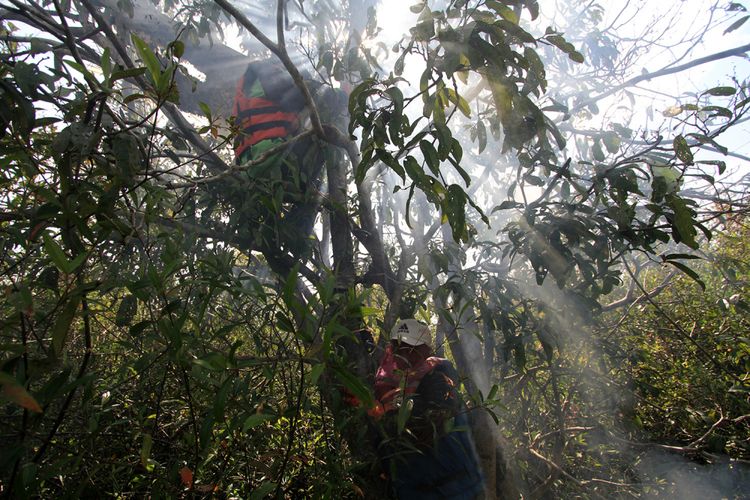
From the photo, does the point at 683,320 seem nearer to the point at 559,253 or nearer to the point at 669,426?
the point at 669,426

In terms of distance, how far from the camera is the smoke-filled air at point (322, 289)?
3.20 feet

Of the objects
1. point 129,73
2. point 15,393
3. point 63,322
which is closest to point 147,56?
point 129,73

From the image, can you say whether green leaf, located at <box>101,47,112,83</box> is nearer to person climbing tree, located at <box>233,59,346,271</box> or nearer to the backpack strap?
person climbing tree, located at <box>233,59,346,271</box>

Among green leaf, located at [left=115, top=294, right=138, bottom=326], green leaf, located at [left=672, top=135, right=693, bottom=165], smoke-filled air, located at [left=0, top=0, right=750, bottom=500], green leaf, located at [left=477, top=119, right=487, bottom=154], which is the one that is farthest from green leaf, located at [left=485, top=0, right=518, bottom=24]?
green leaf, located at [left=115, top=294, right=138, bottom=326]

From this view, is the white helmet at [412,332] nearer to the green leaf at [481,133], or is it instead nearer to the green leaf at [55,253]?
the green leaf at [481,133]

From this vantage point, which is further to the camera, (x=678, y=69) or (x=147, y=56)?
(x=678, y=69)

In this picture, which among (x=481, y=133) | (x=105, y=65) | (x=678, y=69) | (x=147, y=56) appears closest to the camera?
(x=147, y=56)

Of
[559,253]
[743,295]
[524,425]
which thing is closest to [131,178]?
[559,253]

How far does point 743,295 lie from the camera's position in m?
2.64

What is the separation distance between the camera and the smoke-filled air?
38.4 inches

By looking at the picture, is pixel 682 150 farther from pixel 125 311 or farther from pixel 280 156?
pixel 125 311

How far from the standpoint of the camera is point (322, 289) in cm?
86

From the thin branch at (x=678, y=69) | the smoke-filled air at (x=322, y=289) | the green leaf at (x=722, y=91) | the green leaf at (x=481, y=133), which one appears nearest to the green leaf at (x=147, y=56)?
the smoke-filled air at (x=322, y=289)

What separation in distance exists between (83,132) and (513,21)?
48.8 inches
